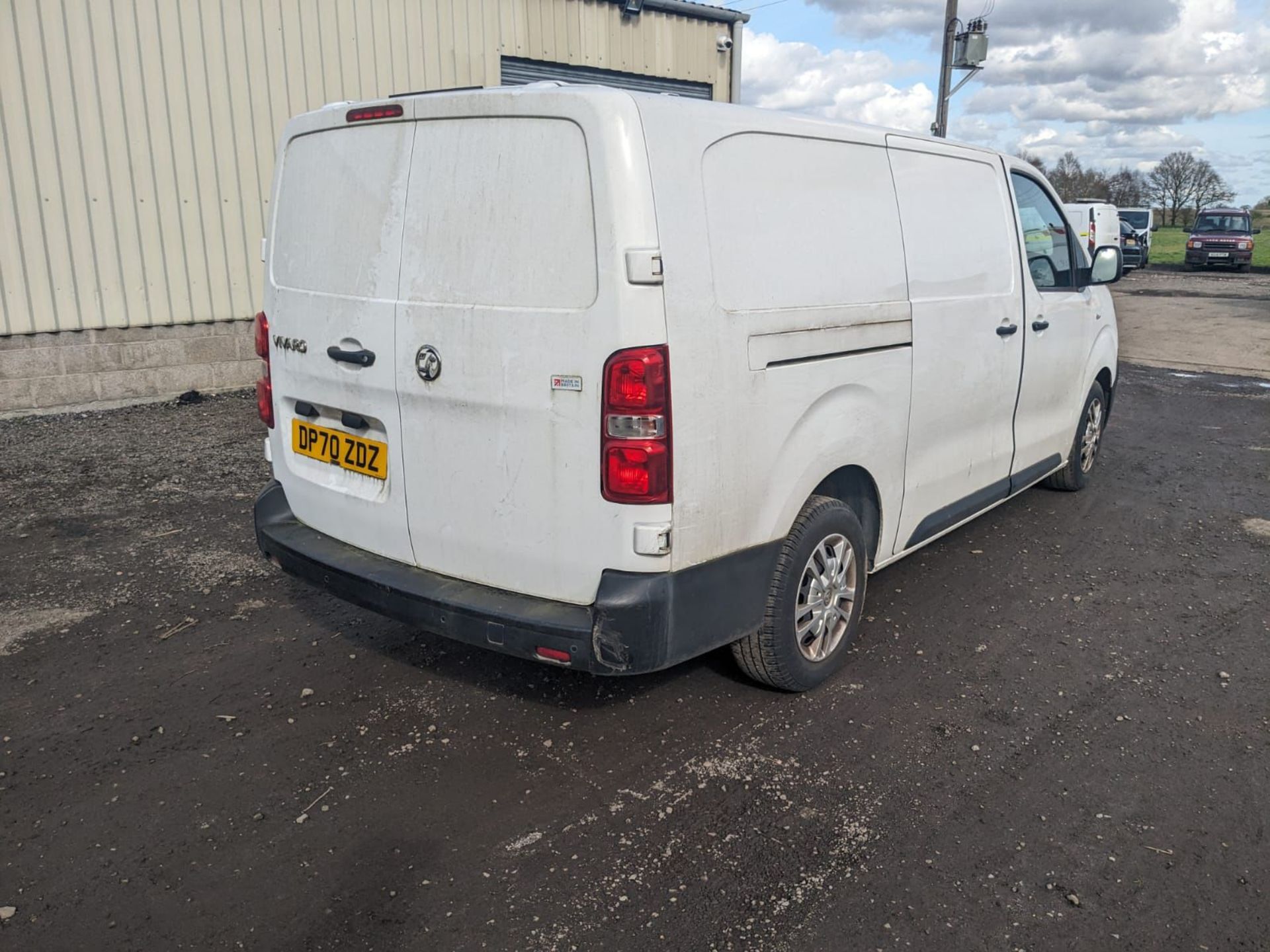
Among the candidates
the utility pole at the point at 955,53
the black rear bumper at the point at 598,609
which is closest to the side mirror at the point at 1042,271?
the black rear bumper at the point at 598,609

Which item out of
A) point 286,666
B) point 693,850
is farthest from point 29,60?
point 693,850

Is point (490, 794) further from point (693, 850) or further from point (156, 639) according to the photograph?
point (156, 639)

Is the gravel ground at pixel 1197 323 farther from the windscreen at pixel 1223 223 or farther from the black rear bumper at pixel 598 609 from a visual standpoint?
the black rear bumper at pixel 598 609

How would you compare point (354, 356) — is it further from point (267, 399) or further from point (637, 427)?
point (637, 427)

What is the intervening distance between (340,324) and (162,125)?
7.20m

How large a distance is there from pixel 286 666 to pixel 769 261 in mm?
2543

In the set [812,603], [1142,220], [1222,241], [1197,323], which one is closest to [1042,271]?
[812,603]

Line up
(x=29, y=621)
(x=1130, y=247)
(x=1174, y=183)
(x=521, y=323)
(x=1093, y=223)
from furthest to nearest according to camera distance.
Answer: (x=1174, y=183), (x=1130, y=247), (x=1093, y=223), (x=29, y=621), (x=521, y=323)

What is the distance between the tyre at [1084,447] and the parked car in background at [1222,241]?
103ft

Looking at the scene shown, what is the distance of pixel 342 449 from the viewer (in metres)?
3.82

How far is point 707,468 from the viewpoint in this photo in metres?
3.25

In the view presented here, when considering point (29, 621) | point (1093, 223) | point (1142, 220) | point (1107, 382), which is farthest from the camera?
point (1142, 220)

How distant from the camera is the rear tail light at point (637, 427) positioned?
3.05 m

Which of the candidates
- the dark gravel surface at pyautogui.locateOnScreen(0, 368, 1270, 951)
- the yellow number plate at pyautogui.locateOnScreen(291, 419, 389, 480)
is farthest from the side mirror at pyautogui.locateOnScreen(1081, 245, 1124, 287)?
the yellow number plate at pyautogui.locateOnScreen(291, 419, 389, 480)
